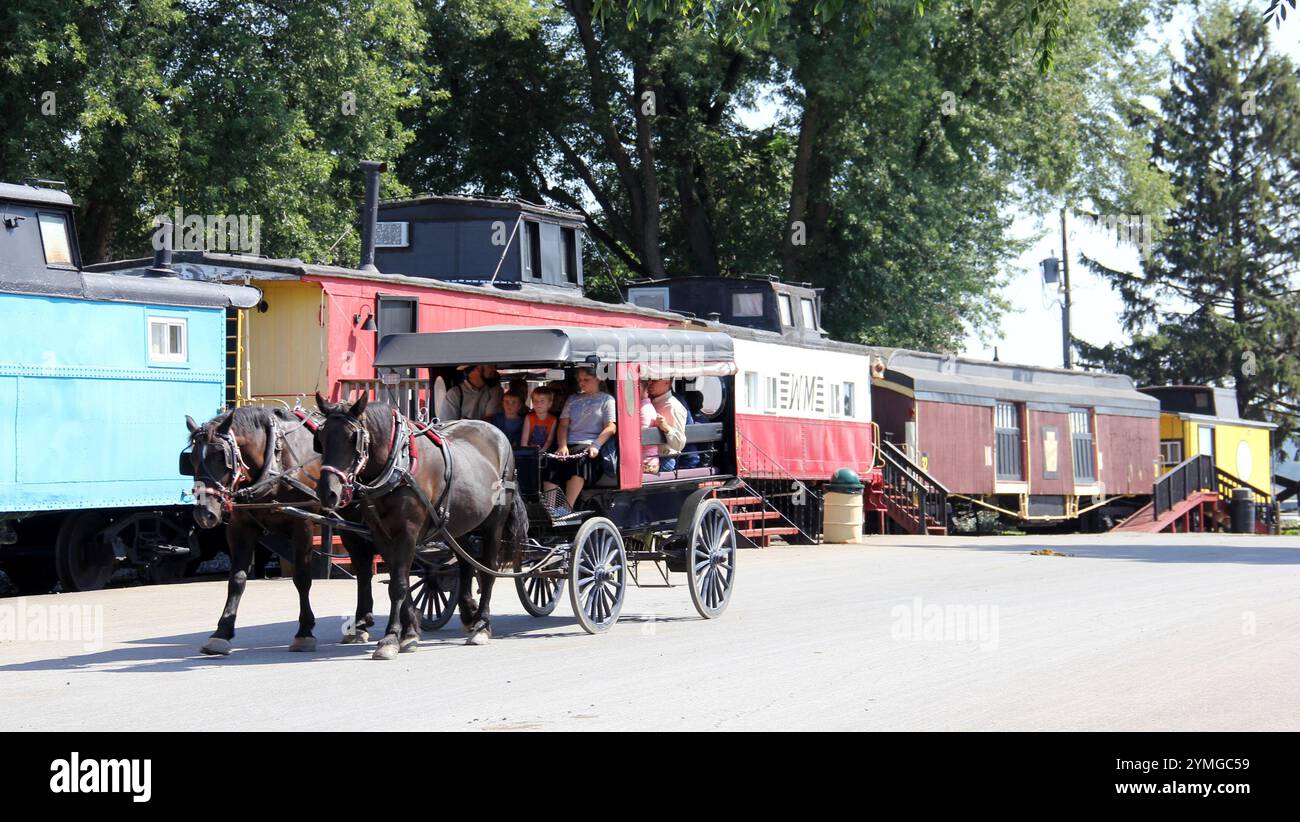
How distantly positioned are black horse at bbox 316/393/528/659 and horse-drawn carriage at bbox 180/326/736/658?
1 cm

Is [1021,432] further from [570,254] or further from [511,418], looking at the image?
[511,418]

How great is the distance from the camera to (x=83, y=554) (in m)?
18.3

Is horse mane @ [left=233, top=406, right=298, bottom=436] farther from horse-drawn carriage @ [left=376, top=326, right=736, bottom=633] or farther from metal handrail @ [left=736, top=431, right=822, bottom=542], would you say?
metal handrail @ [left=736, top=431, right=822, bottom=542]

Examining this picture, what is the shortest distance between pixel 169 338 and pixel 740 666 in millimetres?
10632

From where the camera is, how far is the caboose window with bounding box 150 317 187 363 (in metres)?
18.4

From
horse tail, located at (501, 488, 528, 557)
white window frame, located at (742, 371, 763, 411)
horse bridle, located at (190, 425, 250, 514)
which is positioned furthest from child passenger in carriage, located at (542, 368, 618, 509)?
white window frame, located at (742, 371, 763, 411)

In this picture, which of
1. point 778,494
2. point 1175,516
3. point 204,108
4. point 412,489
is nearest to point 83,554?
point 412,489

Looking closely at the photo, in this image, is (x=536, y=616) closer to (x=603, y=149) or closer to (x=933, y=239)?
(x=933, y=239)

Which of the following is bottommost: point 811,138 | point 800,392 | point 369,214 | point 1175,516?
point 1175,516

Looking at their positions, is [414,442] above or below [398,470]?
above

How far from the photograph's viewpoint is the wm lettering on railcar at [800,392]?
3045cm

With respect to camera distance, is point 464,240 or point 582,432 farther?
point 464,240

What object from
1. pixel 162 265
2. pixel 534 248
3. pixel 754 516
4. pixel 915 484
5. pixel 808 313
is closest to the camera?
pixel 162 265

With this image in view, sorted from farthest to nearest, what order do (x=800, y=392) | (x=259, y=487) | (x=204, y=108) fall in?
(x=800, y=392)
(x=204, y=108)
(x=259, y=487)
